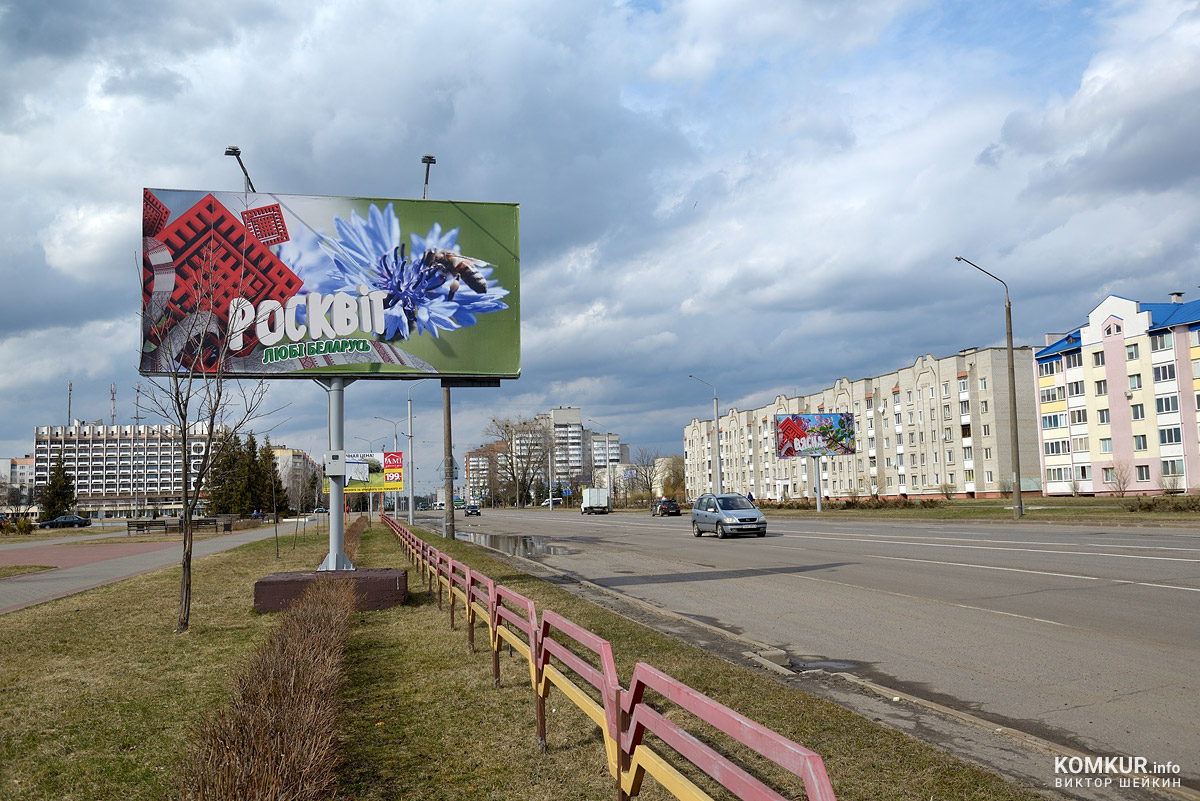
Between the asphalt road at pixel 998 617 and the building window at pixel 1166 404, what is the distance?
146ft

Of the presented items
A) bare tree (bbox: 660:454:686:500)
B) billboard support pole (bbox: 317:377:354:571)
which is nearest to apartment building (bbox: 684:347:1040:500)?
bare tree (bbox: 660:454:686:500)

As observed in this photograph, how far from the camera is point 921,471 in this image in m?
88.1

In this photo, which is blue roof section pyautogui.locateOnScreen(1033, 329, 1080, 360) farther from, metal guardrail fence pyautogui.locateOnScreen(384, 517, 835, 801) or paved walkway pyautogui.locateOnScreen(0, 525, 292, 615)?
metal guardrail fence pyautogui.locateOnScreen(384, 517, 835, 801)

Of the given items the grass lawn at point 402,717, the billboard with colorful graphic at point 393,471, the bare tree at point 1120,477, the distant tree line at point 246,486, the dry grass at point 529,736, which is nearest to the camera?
the dry grass at point 529,736

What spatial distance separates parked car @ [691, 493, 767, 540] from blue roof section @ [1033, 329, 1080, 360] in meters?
50.7

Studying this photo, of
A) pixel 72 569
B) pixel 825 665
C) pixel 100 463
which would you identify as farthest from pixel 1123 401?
pixel 100 463

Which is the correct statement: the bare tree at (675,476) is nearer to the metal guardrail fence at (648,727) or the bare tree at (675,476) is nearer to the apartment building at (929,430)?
the apartment building at (929,430)

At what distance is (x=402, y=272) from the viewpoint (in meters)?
16.8

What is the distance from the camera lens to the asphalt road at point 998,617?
655 centimetres

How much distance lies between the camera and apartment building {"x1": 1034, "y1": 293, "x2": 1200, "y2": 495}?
59.8 meters

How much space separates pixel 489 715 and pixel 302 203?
12.8 m

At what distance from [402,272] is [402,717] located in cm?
1155

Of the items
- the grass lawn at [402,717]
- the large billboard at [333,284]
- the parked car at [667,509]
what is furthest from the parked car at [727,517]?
the parked car at [667,509]

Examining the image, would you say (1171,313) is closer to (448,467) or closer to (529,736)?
(448,467)
